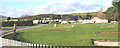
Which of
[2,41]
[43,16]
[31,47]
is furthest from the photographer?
[43,16]

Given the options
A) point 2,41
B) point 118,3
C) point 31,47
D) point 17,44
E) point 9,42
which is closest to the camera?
point 31,47

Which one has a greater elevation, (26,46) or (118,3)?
(118,3)

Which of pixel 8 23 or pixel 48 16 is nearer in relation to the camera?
pixel 8 23

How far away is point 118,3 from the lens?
148 ft

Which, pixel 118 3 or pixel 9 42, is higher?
pixel 118 3

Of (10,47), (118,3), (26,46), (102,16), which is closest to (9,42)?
(10,47)

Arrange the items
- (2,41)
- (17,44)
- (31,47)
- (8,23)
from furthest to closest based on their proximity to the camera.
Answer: (8,23) → (2,41) → (17,44) → (31,47)

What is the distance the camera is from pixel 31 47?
23.6ft

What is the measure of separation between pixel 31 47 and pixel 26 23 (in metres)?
49.2

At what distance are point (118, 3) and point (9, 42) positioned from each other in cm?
4037

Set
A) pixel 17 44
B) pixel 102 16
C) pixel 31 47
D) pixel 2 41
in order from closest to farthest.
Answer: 1. pixel 31 47
2. pixel 17 44
3. pixel 2 41
4. pixel 102 16

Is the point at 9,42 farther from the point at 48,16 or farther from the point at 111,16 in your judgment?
the point at 48,16

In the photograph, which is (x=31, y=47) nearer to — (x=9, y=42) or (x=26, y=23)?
(x=9, y=42)

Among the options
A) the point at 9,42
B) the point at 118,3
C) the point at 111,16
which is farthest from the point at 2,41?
the point at 111,16
